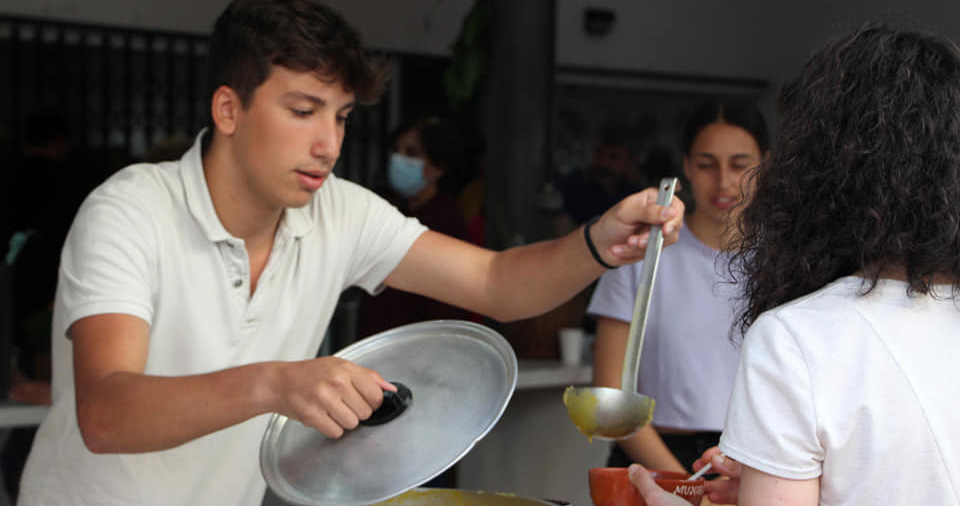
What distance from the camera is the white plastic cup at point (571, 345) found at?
10.1 ft

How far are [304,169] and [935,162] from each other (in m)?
0.94

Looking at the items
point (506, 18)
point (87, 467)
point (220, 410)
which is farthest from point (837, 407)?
point (506, 18)

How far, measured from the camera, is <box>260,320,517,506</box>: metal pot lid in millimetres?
1075

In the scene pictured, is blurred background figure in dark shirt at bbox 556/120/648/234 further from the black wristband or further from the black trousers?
the black wristband

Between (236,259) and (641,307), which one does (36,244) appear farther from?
(641,307)

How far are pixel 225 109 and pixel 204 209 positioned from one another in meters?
0.17

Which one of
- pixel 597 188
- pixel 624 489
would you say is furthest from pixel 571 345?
pixel 597 188

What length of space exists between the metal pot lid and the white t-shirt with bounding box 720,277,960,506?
312mm

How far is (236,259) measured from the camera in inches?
62.1

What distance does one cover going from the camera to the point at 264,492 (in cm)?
166

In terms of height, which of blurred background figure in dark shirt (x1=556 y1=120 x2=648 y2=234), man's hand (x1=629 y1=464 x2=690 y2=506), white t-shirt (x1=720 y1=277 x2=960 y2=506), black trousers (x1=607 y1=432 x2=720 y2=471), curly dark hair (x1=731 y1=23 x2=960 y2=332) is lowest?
black trousers (x1=607 y1=432 x2=720 y2=471)

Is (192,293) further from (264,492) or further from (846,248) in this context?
(846,248)

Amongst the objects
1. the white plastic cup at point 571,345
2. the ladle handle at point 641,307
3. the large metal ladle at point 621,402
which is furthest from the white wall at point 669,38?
the large metal ladle at point 621,402

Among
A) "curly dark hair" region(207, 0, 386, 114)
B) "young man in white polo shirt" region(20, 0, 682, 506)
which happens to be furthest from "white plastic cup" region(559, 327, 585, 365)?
"curly dark hair" region(207, 0, 386, 114)
